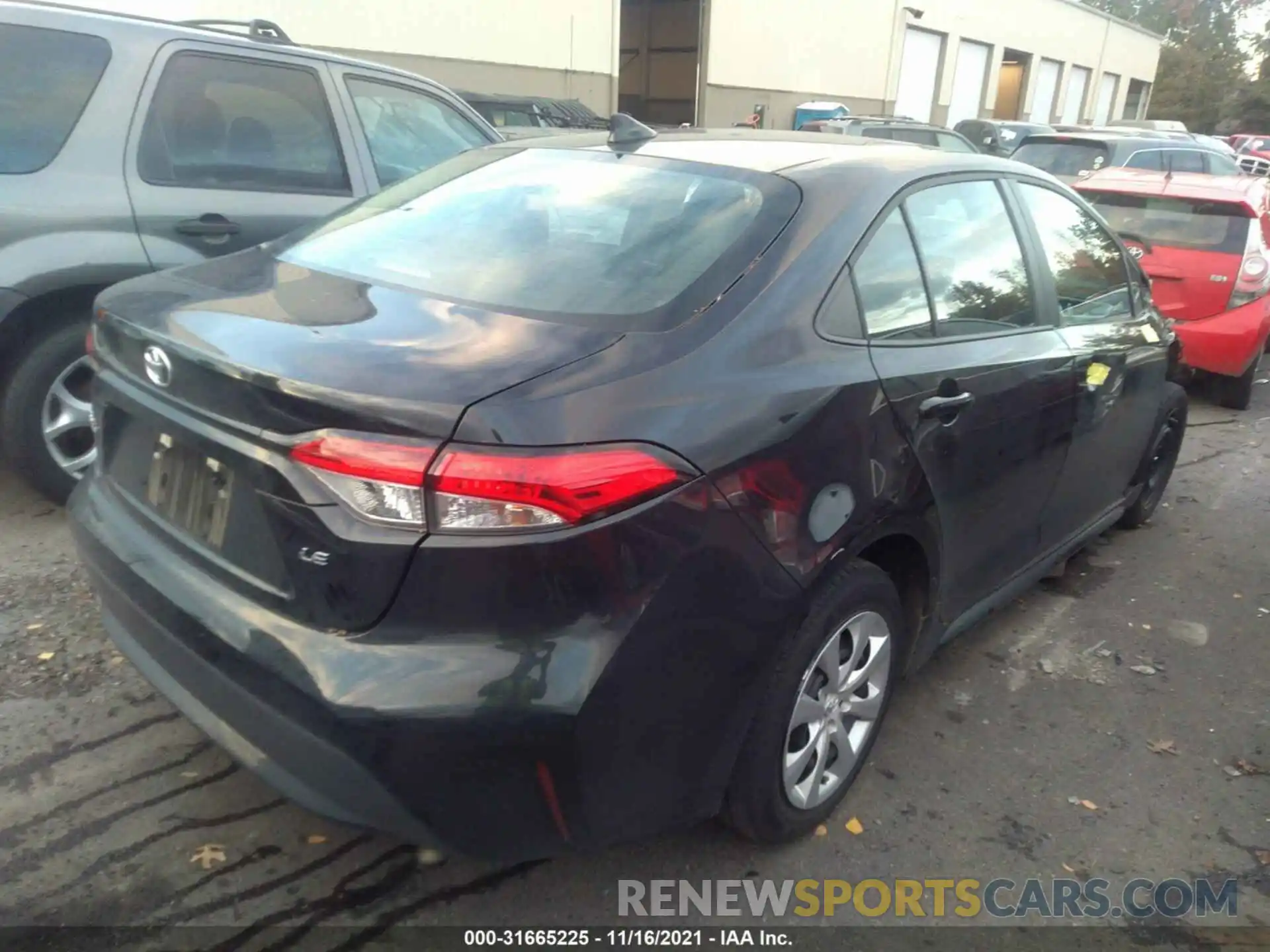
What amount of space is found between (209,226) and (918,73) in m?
32.1

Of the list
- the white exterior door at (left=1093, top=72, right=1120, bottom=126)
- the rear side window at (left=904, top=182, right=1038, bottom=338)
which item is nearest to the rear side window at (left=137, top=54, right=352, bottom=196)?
the rear side window at (left=904, top=182, right=1038, bottom=338)

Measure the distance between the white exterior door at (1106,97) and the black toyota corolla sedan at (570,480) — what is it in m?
47.6

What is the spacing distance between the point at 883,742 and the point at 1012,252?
5.25 ft

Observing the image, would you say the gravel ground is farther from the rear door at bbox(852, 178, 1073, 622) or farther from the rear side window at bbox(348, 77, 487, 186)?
the rear side window at bbox(348, 77, 487, 186)

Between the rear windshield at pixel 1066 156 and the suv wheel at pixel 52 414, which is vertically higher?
the rear windshield at pixel 1066 156

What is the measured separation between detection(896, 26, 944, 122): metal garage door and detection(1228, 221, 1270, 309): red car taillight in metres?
26.3

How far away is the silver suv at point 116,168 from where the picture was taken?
11.9 feet

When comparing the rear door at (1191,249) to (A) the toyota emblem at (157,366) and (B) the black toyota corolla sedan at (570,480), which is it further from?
(A) the toyota emblem at (157,366)

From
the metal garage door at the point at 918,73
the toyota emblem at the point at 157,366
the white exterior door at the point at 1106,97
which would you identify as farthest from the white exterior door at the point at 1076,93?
the toyota emblem at the point at 157,366

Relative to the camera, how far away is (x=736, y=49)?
23.8 meters

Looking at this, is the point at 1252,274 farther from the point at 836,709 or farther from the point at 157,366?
the point at 157,366

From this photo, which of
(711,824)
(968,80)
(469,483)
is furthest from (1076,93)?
(469,483)

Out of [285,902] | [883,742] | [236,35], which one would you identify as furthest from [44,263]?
[883,742]

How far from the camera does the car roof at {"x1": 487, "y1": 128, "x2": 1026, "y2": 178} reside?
2691 mm
